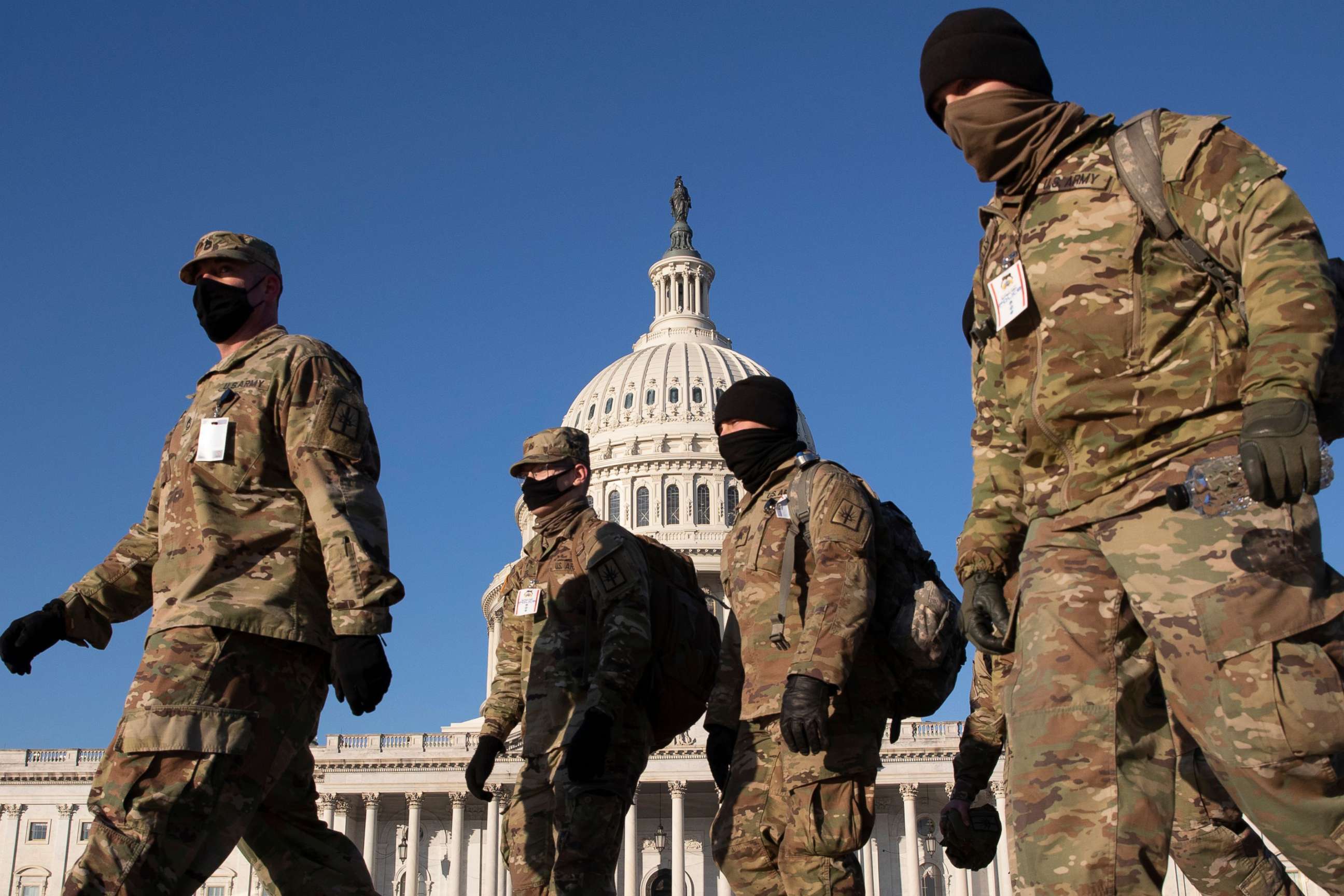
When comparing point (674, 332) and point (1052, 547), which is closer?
point (1052, 547)

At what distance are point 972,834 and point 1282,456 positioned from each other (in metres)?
4.27

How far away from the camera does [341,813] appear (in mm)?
68000

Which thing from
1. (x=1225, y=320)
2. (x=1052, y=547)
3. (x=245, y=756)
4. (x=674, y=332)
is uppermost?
(x=674, y=332)

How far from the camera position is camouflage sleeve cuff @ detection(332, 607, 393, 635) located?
5461 millimetres

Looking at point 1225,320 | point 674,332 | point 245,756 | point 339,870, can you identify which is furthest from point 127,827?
point 674,332

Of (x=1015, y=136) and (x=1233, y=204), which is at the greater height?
(x=1015, y=136)

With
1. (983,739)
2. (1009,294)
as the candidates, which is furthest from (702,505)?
(1009,294)

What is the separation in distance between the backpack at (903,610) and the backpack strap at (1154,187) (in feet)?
9.82

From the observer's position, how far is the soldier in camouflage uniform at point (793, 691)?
22.9 feet

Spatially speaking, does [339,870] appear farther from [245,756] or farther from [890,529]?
[890,529]

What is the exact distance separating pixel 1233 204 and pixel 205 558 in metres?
3.89

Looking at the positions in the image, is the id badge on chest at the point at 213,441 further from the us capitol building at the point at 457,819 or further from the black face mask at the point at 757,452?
the us capitol building at the point at 457,819

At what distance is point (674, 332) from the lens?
106m

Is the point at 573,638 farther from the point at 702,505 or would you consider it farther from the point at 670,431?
the point at 670,431
